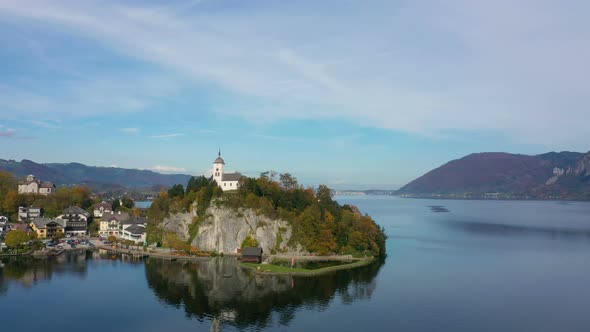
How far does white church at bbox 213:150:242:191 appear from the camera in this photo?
63938 mm

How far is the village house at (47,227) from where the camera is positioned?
210 ft

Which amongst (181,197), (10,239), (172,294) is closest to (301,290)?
(172,294)

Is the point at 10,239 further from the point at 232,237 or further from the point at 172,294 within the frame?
the point at 172,294

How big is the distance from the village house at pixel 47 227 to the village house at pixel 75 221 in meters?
2.44

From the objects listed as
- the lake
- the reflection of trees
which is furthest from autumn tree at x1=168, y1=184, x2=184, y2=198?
the reflection of trees

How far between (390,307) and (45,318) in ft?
78.0

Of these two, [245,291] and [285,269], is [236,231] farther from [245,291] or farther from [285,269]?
[245,291]

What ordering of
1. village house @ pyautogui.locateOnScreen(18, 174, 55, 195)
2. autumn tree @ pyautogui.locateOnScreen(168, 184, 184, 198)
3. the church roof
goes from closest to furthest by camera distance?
autumn tree @ pyautogui.locateOnScreen(168, 184, 184, 198), the church roof, village house @ pyautogui.locateOnScreen(18, 174, 55, 195)

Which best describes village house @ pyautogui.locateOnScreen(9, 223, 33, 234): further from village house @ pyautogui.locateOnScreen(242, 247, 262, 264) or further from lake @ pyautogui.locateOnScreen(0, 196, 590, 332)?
village house @ pyautogui.locateOnScreen(242, 247, 262, 264)

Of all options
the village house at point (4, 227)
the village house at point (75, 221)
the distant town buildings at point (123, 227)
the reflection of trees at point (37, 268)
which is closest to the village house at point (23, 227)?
the village house at point (4, 227)

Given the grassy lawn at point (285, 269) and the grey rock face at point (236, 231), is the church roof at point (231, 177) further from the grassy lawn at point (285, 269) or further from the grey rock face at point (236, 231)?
the grassy lawn at point (285, 269)

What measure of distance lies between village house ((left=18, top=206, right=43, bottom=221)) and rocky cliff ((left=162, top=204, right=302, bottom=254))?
35226mm

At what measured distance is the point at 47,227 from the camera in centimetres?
A: 6500

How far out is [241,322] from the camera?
94.1 ft
